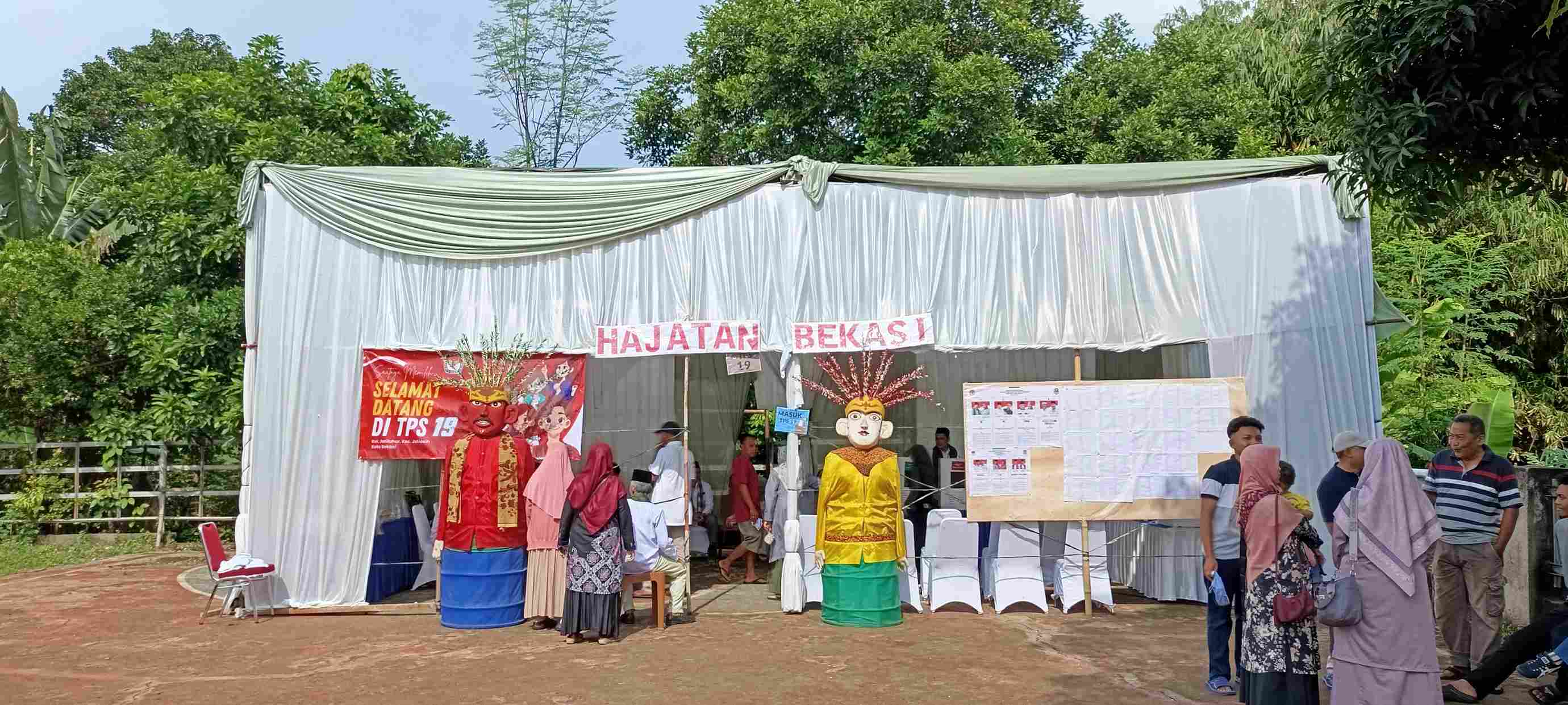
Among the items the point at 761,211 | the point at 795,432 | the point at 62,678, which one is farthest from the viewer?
the point at 761,211

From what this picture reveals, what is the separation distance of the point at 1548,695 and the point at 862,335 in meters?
4.90

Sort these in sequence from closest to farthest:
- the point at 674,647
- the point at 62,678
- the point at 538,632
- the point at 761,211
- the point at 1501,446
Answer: the point at 62,678 → the point at 674,647 → the point at 538,632 → the point at 761,211 → the point at 1501,446

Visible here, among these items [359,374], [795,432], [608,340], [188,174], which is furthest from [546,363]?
[188,174]

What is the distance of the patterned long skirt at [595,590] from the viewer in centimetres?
744

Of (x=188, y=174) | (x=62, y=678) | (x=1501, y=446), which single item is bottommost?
(x=62, y=678)

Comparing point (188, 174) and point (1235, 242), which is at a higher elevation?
point (188, 174)

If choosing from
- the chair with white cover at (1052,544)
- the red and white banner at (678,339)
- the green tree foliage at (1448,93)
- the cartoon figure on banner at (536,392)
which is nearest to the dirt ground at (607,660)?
the chair with white cover at (1052,544)

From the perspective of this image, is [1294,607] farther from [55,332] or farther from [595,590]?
[55,332]

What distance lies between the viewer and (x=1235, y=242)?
8.78 m

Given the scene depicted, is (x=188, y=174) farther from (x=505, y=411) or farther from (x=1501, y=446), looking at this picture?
(x=1501, y=446)

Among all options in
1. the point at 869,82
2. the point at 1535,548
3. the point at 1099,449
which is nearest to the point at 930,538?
the point at 1099,449

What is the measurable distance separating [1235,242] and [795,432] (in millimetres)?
3908

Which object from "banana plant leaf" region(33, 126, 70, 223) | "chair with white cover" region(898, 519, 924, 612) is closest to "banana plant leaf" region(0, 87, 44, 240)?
"banana plant leaf" region(33, 126, 70, 223)

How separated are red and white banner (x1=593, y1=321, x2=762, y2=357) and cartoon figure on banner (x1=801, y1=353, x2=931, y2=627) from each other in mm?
1131
